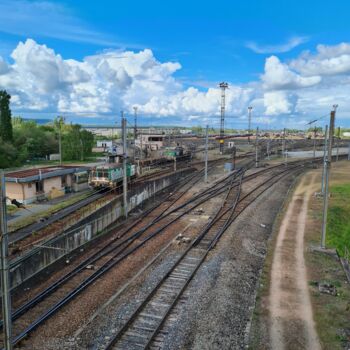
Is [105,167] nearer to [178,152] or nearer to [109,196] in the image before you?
[109,196]

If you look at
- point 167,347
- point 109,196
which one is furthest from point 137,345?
point 109,196

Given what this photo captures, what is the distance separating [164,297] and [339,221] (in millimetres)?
20384

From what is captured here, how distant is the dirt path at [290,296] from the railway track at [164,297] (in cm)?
383

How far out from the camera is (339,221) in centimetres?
2914

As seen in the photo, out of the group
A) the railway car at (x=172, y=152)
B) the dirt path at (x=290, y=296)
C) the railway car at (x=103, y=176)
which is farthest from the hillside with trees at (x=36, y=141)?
the dirt path at (x=290, y=296)

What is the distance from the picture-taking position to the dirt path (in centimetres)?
1180

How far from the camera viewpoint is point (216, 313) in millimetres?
13328

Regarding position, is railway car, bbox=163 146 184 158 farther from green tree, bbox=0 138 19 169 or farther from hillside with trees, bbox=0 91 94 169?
green tree, bbox=0 138 19 169

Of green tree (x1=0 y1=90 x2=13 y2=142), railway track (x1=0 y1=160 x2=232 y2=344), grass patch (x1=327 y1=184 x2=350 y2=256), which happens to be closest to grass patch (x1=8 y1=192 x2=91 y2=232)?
railway track (x1=0 y1=160 x2=232 y2=344)

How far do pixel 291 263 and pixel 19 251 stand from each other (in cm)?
1454

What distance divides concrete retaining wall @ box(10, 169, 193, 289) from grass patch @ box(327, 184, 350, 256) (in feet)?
53.0

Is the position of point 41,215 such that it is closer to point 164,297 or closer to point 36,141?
point 164,297

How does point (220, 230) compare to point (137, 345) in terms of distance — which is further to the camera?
point (220, 230)

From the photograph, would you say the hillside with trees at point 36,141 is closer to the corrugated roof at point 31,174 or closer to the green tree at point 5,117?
the green tree at point 5,117
